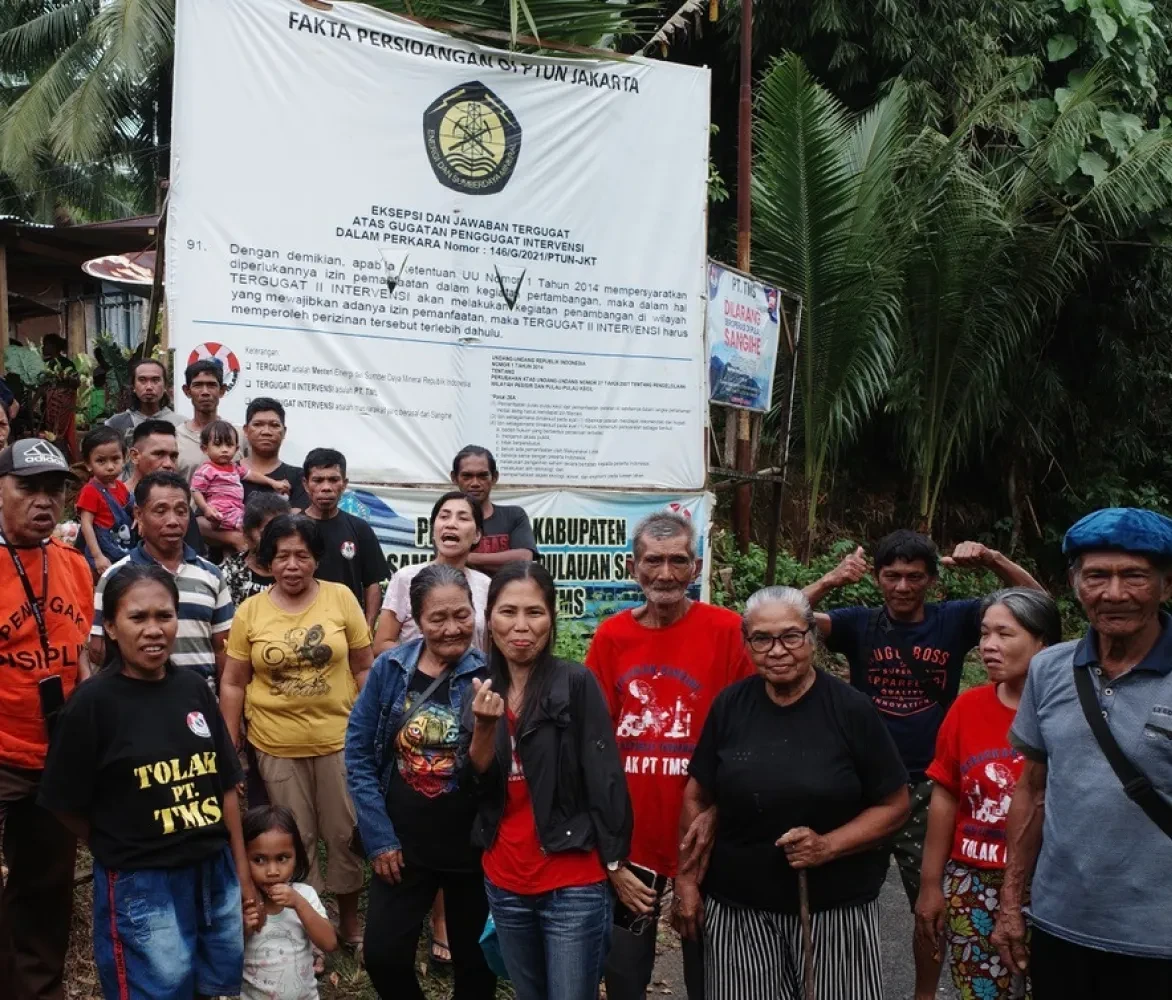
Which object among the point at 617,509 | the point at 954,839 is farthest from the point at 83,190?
the point at 954,839

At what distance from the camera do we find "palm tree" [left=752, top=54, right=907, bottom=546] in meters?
9.38

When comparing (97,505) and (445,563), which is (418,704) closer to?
(445,563)

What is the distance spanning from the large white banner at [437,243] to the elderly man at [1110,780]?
4.76m

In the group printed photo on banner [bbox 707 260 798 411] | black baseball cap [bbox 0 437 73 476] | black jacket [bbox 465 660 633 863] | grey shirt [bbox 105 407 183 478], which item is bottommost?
black jacket [bbox 465 660 633 863]

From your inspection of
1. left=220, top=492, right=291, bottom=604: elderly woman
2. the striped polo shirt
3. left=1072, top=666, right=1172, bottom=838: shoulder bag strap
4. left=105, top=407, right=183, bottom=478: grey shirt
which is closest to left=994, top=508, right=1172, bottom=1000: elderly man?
left=1072, top=666, right=1172, bottom=838: shoulder bag strap

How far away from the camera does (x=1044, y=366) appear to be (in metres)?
12.9

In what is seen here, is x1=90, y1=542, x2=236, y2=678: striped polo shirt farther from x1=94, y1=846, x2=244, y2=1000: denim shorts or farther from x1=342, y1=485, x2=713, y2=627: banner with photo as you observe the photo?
x1=342, y1=485, x2=713, y2=627: banner with photo

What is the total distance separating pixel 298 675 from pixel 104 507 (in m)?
1.54

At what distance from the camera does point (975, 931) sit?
3.56 metres

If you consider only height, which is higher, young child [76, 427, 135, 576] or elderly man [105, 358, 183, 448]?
elderly man [105, 358, 183, 448]

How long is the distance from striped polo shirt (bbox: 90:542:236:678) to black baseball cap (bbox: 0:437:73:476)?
460 mm

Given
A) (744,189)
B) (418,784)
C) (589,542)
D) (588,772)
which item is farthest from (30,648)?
(744,189)

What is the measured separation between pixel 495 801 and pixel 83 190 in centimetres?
2506

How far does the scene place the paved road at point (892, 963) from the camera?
4715mm
